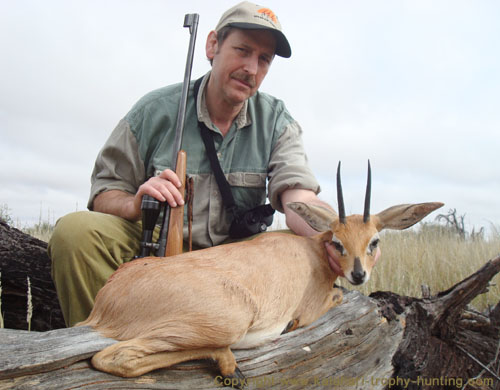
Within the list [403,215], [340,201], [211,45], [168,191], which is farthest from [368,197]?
[211,45]

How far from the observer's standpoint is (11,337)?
8.68ft

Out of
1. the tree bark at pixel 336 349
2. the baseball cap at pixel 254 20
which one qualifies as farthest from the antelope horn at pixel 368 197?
the baseball cap at pixel 254 20

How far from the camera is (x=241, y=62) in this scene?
4.73m

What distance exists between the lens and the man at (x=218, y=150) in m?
4.57

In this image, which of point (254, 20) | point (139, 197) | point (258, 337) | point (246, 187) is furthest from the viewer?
point (246, 187)

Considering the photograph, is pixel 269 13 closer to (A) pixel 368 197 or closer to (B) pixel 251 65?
(B) pixel 251 65

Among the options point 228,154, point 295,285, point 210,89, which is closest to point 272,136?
point 228,154

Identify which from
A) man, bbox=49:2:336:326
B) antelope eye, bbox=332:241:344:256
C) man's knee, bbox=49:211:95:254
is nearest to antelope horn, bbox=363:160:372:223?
antelope eye, bbox=332:241:344:256

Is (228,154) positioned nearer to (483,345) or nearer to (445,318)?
(445,318)

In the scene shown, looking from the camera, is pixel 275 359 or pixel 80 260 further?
pixel 80 260

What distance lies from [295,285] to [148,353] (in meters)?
1.30

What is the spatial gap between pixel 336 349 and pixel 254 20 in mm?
3382

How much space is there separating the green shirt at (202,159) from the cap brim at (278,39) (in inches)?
29.8

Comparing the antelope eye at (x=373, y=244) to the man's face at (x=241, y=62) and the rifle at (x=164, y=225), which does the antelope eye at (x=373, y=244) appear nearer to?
the rifle at (x=164, y=225)
